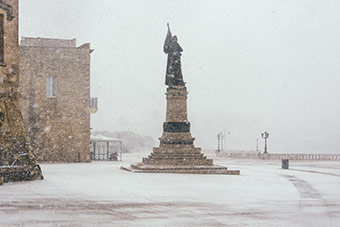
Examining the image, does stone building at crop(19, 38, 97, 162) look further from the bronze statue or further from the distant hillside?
the distant hillside

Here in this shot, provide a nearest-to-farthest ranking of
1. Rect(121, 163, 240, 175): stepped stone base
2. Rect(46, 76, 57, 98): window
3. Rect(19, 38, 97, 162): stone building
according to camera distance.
Answer: Rect(121, 163, 240, 175): stepped stone base → Rect(19, 38, 97, 162): stone building → Rect(46, 76, 57, 98): window

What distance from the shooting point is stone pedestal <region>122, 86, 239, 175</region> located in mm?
21297

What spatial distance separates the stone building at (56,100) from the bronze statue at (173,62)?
10.0 metres

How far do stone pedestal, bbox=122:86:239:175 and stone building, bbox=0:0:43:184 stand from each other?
22.4 ft

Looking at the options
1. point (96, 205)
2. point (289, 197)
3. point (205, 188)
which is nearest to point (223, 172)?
point (205, 188)

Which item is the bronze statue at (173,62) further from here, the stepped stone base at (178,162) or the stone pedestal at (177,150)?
the stepped stone base at (178,162)

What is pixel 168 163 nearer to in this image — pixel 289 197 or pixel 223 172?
pixel 223 172

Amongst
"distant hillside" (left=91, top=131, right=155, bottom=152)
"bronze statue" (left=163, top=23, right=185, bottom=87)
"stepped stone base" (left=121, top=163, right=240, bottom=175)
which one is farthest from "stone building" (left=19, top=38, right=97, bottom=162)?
"distant hillside" (left=91, top=131, right=155, bottom=152)

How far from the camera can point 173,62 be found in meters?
23.3

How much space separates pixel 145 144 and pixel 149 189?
316 feet

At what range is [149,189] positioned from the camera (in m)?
13.1

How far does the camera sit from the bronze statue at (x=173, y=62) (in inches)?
906

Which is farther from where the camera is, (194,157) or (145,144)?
(145,144)

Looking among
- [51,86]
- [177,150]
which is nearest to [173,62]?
[177,150]
